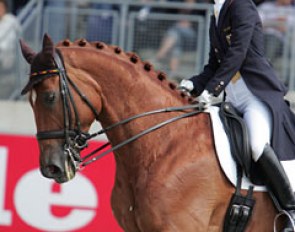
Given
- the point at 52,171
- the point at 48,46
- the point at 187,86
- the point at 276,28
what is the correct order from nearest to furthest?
the point at 48,46 < the point at 52,171 < the point at 187,86 < the point at 276,28

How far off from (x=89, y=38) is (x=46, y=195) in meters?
2.09

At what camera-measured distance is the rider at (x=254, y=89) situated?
5.02 meters

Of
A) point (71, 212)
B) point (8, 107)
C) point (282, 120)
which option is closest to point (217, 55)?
point (282, 120)

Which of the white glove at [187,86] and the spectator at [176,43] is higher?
the white glove at [187,86]

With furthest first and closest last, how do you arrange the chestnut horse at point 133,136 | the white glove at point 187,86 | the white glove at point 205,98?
the white glove at point 187,86 → the white glove at point 205,98 → the chestnut horse at point 133,136

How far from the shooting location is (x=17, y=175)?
8.32 m

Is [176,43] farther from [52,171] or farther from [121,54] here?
[52,171]

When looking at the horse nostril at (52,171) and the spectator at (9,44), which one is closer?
the horse nostril at (52,171)

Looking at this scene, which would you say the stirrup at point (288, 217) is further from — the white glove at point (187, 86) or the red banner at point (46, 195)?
the red banner at point (46, 195)

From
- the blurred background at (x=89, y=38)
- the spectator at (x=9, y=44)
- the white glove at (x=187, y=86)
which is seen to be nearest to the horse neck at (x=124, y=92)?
the white glove at (x=187, y=86)

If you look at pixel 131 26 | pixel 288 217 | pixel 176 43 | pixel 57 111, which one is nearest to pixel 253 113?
pixel 288 217

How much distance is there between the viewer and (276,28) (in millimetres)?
8969

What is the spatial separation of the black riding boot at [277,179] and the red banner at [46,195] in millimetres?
3207

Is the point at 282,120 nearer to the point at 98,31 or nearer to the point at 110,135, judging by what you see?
the point at 110,135
